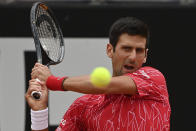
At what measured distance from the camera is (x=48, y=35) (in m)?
3.02

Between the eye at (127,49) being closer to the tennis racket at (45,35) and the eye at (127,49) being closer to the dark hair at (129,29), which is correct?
the dark hair at (129,29)

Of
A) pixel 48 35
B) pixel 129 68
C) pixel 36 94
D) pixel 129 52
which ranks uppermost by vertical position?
pixel 48 35

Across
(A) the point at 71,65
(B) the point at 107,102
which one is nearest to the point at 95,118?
(B) the point at 107,102

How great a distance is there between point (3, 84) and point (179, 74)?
2.39m

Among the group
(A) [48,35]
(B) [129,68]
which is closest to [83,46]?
(A) [48,35]

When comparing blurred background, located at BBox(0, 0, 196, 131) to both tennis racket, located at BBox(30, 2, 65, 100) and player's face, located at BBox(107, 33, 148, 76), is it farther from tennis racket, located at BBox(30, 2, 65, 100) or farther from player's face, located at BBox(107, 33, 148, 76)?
player's face, located at BBox(107, 33, 148, 76)

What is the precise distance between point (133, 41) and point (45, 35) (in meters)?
0.93

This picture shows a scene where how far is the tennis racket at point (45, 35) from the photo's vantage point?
2668 mm

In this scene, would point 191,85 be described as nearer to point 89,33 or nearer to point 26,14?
point 89,33

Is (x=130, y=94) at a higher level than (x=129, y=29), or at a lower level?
lower

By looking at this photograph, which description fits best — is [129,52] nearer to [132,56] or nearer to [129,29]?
[132,56]

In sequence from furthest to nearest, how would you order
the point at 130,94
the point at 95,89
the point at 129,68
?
the point at 129,68
the point at 130,94
the point at 95,89

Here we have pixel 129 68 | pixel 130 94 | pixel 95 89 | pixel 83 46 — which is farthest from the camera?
pixel 83 46

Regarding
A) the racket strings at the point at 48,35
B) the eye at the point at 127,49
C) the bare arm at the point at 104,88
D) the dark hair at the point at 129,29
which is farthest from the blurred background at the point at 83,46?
the bare arm at the point at 104,88
